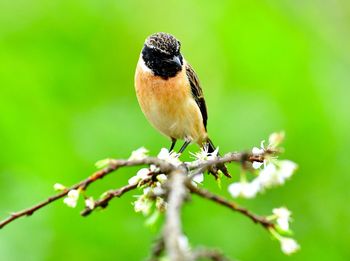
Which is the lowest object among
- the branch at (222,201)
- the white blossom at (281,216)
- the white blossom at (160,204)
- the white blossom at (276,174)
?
the branch at (222,201)

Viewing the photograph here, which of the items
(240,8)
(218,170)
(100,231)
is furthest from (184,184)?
(240,8)

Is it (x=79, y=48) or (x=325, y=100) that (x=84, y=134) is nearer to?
(x=79, y=48)

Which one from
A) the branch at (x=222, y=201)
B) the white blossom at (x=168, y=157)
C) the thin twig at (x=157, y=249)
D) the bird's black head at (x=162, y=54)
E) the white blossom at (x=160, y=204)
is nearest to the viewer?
the thin twig at (x=157, y=249)

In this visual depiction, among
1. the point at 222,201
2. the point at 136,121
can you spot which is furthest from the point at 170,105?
the point at 222,201

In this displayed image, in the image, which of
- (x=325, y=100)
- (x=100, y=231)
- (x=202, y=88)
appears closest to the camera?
(x=100, y=231)

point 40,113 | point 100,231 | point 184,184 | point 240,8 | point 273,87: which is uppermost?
point 240,8

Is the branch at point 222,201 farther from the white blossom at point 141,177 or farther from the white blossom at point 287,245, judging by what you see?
the white blossom at point 141,177

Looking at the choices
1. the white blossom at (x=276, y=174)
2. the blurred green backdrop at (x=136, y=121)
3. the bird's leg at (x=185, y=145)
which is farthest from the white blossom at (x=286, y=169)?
the bird's leg at (x=185, y=145)

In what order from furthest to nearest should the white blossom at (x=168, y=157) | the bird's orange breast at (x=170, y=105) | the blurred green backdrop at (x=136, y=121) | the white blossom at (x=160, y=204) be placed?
the bird's orange breast at (x=170, y=105)
the blurred green backdrop at (x=136, y=121)
the white blossom at (x=168, y=157)
the white blossom at (x=160, y=204)
